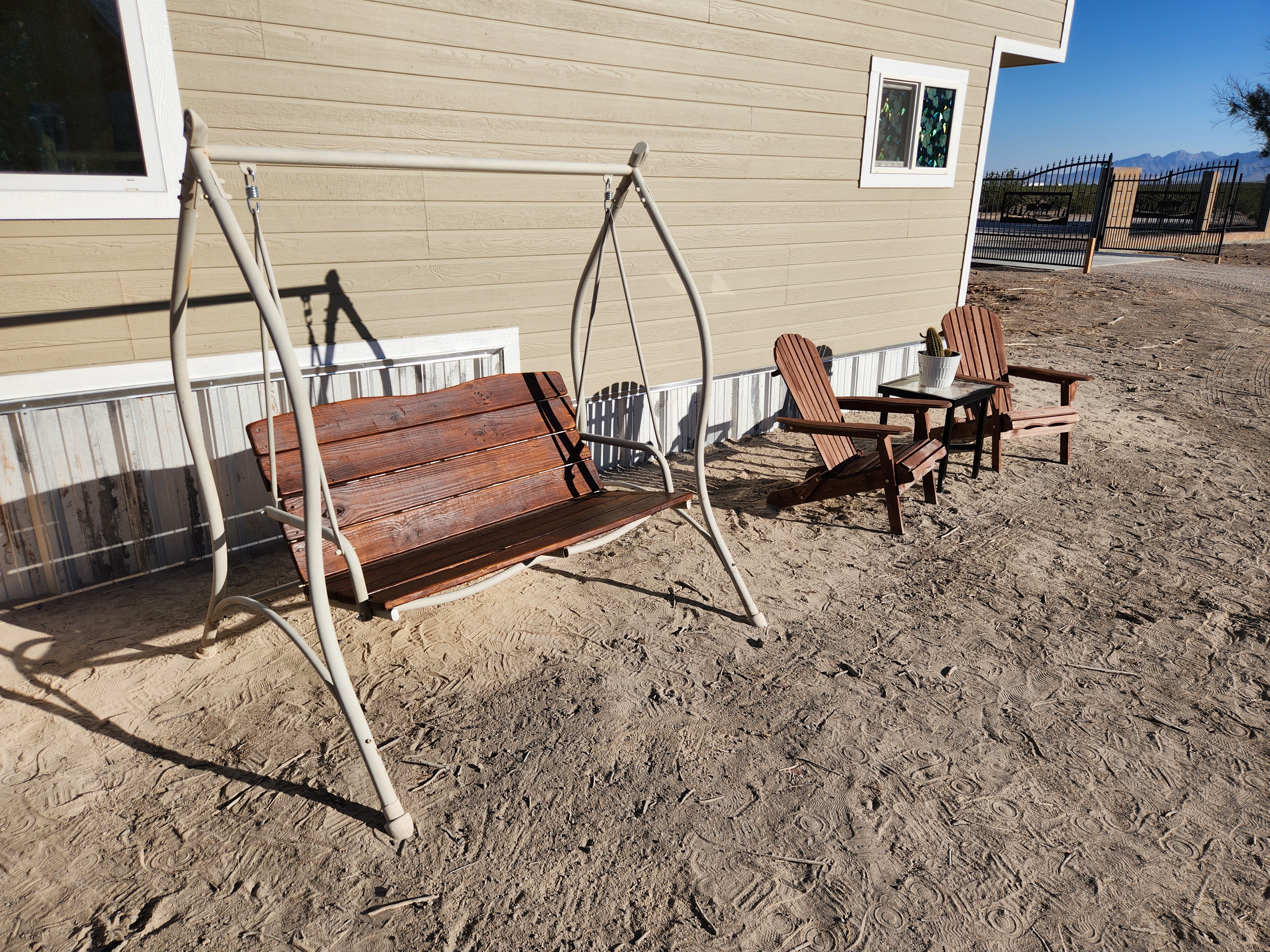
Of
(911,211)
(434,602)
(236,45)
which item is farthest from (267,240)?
(911,211)

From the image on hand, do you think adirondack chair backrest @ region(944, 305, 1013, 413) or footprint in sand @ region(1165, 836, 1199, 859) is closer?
footprint in sand @ region(1165, 836, 1199, 859)

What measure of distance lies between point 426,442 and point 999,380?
4.51 meters

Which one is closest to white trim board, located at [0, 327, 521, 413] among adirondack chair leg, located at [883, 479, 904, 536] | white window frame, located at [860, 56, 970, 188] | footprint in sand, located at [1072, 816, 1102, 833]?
adirondack chair leg, located at [883, 479, 904, 536]

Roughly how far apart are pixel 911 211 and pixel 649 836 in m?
6.02

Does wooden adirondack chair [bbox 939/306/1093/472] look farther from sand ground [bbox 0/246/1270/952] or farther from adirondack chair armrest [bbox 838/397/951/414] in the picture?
sand ground [bbox 0/246/1270/952]

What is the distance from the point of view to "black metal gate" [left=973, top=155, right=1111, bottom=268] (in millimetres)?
18359

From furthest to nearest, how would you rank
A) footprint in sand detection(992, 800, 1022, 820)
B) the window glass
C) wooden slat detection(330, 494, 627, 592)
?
the window glass < wooden slat detection(330, 494, 627, 592) < footprint in sand detection(992, 800, 1022, 820)

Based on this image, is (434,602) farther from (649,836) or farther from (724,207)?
(724,207)

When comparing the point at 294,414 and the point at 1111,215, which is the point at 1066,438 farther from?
the point at 1111,215

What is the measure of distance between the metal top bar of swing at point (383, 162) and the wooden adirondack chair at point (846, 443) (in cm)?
193

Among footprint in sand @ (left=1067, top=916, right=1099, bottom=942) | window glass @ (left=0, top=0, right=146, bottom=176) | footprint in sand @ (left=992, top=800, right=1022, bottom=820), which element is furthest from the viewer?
window glass @ (left=0, top=0, right=146, bottom=176)

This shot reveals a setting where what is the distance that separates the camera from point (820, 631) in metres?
3.47

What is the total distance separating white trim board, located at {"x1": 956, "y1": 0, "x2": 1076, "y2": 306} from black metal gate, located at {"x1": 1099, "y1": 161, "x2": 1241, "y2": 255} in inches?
572

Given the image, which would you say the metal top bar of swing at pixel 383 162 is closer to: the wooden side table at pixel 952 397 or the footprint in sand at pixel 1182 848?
the wooden side table at pixel 952 397
